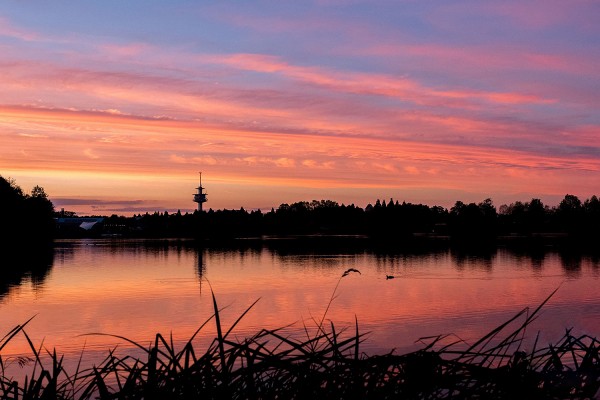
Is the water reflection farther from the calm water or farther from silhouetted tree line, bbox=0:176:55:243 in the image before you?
silhouetted tree line, bbox=0:176:55:243

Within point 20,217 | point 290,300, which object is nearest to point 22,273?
point 290,300

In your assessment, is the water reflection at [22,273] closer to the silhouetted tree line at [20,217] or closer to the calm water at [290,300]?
the calm water at [290,300]

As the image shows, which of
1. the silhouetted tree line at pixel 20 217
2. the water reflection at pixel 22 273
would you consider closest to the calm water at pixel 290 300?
the water reflection at pixel 22 273

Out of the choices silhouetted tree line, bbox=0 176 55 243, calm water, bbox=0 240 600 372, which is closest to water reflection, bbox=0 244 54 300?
calm water, bbox=0 240 600 372

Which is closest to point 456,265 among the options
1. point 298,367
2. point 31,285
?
point 31,285

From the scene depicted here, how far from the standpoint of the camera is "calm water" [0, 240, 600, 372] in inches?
1010

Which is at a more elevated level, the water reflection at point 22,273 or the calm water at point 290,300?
the water reflection at point 22,273

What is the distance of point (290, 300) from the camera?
3622 centimetres

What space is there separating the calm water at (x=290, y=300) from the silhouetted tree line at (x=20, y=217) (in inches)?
1594

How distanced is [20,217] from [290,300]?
3067 inches

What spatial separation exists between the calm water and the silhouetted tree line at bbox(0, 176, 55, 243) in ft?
133

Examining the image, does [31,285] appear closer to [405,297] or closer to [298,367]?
[405,297]

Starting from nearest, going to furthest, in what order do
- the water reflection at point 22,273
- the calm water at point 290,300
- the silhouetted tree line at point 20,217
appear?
the calm water at point 290,300, the water reflection at point 22,273, the silhouetted tree line at point 20,217

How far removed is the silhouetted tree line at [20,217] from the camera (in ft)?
325
